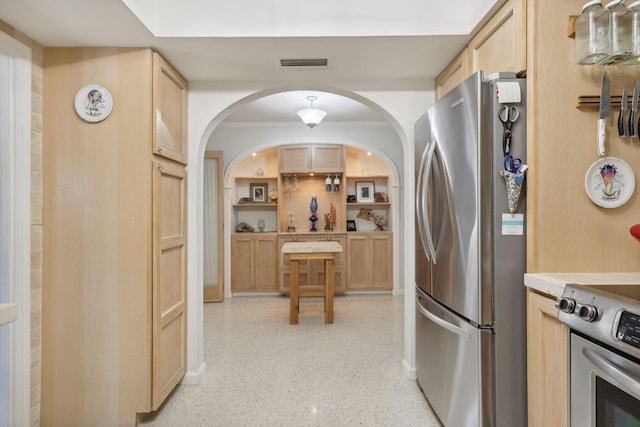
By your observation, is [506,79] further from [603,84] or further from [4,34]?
[4,34]

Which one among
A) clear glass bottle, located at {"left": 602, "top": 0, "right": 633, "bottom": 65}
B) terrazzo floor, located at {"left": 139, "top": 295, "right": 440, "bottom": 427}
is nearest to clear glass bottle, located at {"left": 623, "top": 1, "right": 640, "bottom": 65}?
clear glass bottle, located at {"left": 602, "top": 0, "right": 633, "bottom": 65}

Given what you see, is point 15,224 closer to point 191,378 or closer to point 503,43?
point 191,378

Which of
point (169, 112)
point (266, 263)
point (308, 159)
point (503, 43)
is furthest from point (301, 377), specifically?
point (308, 159)

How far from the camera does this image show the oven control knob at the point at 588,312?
3.60 feet

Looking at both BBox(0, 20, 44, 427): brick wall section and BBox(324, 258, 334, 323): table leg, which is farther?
BBox(324, 258, 334, 323): table leg

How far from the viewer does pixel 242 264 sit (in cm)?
542

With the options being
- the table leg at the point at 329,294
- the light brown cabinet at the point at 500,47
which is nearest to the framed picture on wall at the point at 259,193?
the table leg at the point at 329,294

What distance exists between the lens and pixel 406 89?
8.93 ft

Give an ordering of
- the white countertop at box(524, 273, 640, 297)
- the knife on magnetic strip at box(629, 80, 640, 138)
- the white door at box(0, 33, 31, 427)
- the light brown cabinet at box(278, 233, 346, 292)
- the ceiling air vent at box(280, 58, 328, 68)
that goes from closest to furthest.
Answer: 1. the white countertop at box(524, 273, 640, 297)
2. the knife on magnetic strip at box(629, 80, 640, 138)
3. the white door at box(0, 33, 31, 427)
4. the ceiling air vent at box(280, 58, 328, 68)
5. the light brown cabinet at box(278, 233, 346, 292)

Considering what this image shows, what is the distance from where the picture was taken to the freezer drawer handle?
1731mm

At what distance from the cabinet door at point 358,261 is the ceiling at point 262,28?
333 cm

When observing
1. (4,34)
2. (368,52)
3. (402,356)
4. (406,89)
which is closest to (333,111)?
(406,89)

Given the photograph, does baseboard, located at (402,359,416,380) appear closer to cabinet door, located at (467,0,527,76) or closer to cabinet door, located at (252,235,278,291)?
cabinet door, located at (467,0,527,76)

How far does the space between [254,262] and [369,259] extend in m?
1.70
